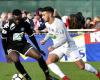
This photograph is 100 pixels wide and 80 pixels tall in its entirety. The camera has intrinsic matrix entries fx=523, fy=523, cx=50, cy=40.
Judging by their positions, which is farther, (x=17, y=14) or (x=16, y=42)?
(x=16, y=42)

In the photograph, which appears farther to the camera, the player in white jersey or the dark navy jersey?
the dark navy jersey

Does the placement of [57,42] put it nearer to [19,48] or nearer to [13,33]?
[19,48]

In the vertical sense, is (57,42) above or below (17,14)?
below

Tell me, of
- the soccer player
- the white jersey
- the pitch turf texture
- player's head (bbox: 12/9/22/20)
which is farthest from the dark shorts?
the pitch turf texture

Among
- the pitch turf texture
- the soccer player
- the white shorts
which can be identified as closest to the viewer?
the white shorts

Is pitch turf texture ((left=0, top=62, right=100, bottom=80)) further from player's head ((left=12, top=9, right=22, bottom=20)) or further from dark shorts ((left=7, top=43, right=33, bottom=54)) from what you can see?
player's head ((left=12, top=9, right=22, bottom=20))

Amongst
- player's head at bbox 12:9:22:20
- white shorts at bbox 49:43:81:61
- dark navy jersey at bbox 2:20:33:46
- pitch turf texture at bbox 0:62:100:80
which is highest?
player's head at bbox 12:9:22:20

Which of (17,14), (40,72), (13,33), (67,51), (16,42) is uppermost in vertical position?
(17,14)

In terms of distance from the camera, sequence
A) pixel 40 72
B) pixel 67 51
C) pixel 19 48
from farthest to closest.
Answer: pixel 40 72, pixel 19 48, pixel 67 51

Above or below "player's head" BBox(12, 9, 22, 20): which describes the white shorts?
below

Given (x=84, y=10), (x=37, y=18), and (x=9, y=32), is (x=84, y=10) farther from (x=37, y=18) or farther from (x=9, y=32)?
(x=9, y=32)

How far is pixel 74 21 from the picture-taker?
786 inches

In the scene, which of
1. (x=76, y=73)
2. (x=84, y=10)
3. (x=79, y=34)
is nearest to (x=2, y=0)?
(x=84, y=10)

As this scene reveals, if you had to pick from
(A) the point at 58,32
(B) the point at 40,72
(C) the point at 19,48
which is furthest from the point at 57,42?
(B) the point at 40,72
